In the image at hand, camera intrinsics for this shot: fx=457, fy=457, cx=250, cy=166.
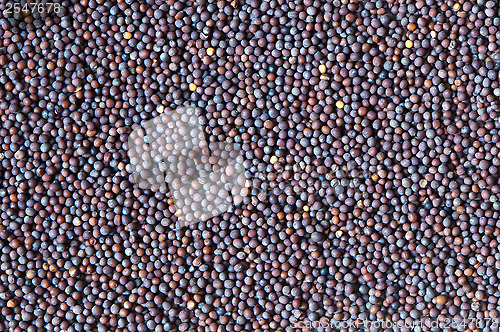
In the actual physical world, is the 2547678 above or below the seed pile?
above

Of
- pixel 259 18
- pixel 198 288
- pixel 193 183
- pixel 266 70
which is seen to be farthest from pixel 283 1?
pixel 198 288

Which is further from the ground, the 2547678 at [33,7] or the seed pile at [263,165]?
the 2547678 at [33,7]

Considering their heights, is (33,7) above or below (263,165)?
above

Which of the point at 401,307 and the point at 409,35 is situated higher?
the point at 409,35

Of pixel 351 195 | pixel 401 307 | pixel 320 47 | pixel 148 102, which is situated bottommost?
pixel 401 307

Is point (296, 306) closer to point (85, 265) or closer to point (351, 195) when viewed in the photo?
point (351, 195)

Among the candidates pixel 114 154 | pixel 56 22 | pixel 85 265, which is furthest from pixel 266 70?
pixel 85 265

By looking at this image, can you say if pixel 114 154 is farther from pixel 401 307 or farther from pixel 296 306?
pixel 401 307
